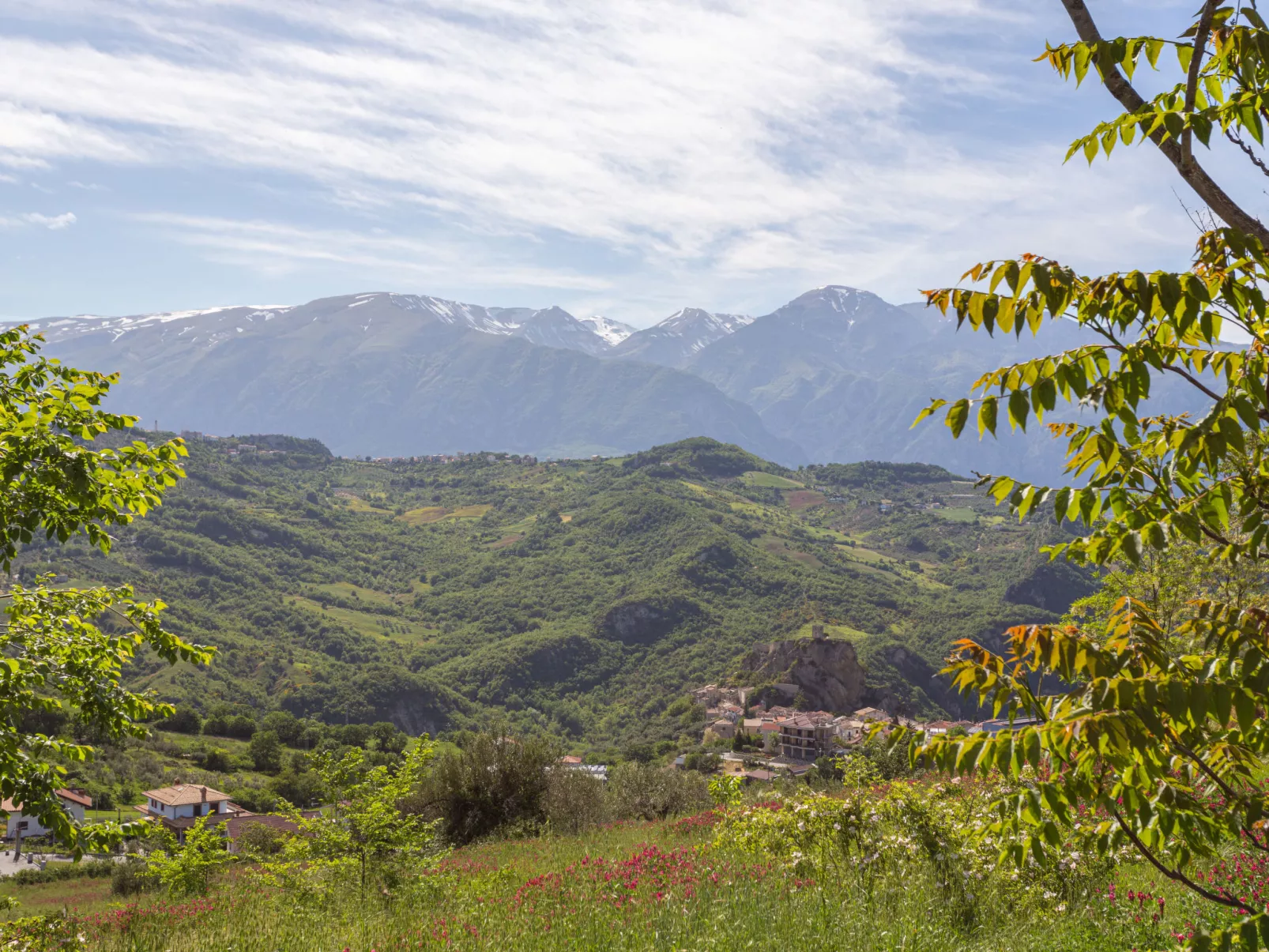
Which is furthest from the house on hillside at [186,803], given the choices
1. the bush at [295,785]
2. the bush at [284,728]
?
the bush at [284,728]

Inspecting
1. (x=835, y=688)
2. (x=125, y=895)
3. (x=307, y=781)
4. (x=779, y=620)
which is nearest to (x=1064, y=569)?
(x=779, y=620)

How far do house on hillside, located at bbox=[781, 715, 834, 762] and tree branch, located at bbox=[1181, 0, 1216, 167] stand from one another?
76116mm

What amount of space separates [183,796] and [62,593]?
2356 inches

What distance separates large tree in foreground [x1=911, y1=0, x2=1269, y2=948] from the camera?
9.14 ft

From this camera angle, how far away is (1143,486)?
10.9 ft

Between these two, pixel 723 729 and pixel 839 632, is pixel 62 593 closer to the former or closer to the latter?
pixel 723 729

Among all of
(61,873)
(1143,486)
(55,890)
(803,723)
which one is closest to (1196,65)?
(1143,486)

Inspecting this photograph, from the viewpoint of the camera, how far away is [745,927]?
7164mm

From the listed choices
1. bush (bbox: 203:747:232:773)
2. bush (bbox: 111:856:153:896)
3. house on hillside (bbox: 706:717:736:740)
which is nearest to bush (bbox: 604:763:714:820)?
bush (bbox: 111:856:153:896)

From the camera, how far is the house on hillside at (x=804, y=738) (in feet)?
252

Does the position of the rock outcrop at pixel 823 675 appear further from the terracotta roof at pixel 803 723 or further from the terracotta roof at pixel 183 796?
the terracotta roof at pixel 183 796

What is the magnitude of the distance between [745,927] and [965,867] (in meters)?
2.95

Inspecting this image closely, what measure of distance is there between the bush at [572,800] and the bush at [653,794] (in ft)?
2.44

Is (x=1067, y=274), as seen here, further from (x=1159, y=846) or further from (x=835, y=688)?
(x=835, y=688)
